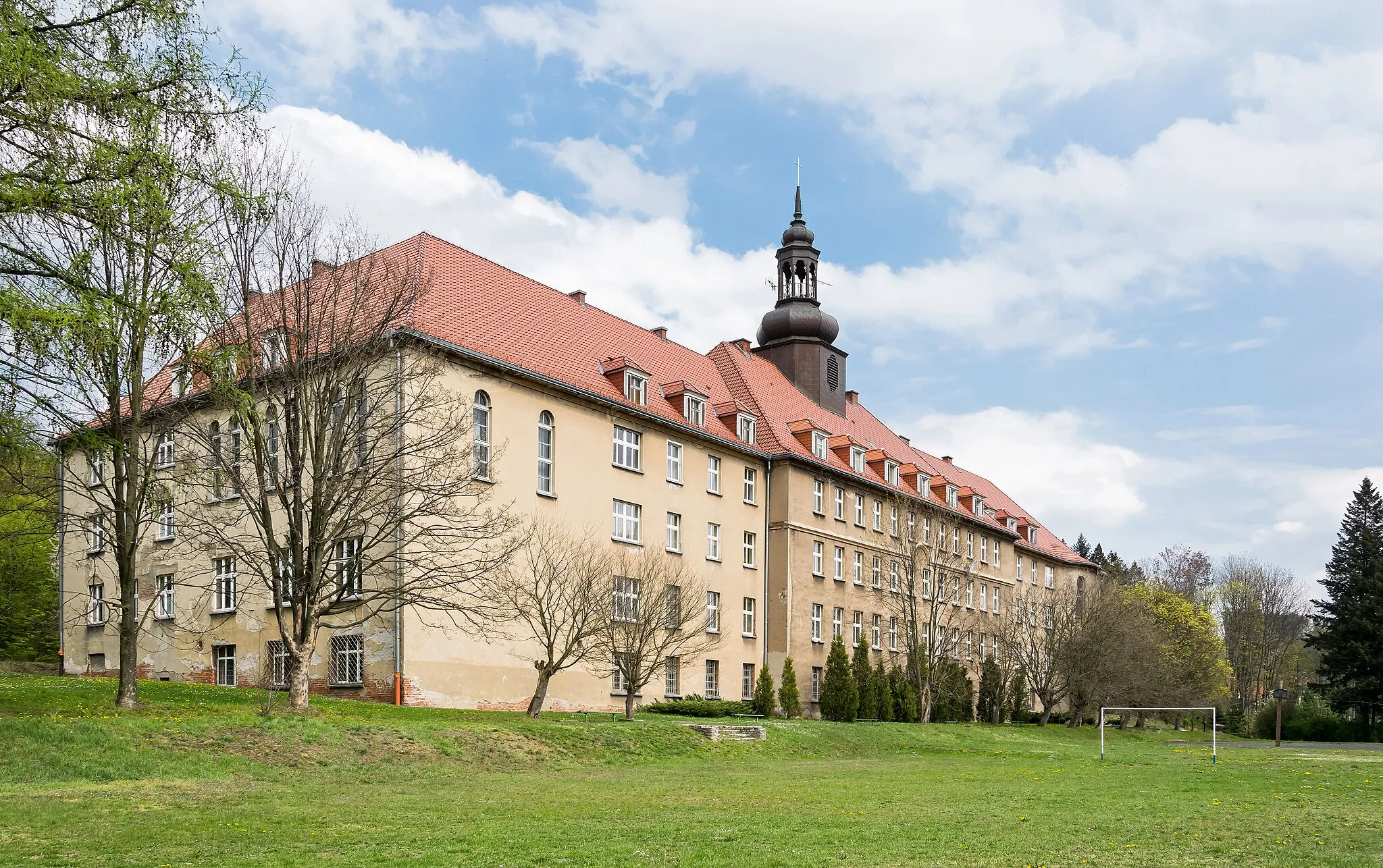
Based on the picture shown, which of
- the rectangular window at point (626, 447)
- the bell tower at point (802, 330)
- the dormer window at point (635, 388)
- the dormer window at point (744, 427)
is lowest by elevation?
the rectangular window at point (626, 447)

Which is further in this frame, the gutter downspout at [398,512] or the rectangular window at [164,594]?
the rectangular window at [164,594]

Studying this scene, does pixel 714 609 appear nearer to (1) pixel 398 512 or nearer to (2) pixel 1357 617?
(1) pixel 398 512

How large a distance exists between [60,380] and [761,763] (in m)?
16.0

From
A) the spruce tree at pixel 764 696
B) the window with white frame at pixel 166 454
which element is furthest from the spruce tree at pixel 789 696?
the window with white frame at pixel 166 454

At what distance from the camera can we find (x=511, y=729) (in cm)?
2492

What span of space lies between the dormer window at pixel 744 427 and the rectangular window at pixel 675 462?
4.18 m

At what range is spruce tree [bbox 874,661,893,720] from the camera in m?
46.3

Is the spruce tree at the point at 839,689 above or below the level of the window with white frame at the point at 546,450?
below

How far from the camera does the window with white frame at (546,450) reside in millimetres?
36125

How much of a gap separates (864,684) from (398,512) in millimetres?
25095

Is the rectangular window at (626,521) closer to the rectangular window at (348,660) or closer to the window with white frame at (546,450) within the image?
the window with white frame at (546,450)

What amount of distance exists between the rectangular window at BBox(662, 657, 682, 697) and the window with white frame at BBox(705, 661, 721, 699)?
6.89 feet

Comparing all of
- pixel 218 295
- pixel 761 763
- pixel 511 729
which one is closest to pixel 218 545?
pixel 511 729

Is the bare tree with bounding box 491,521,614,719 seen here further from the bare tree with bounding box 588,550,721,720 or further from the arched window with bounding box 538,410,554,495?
the arched window with bounding box 538,410,554,495
